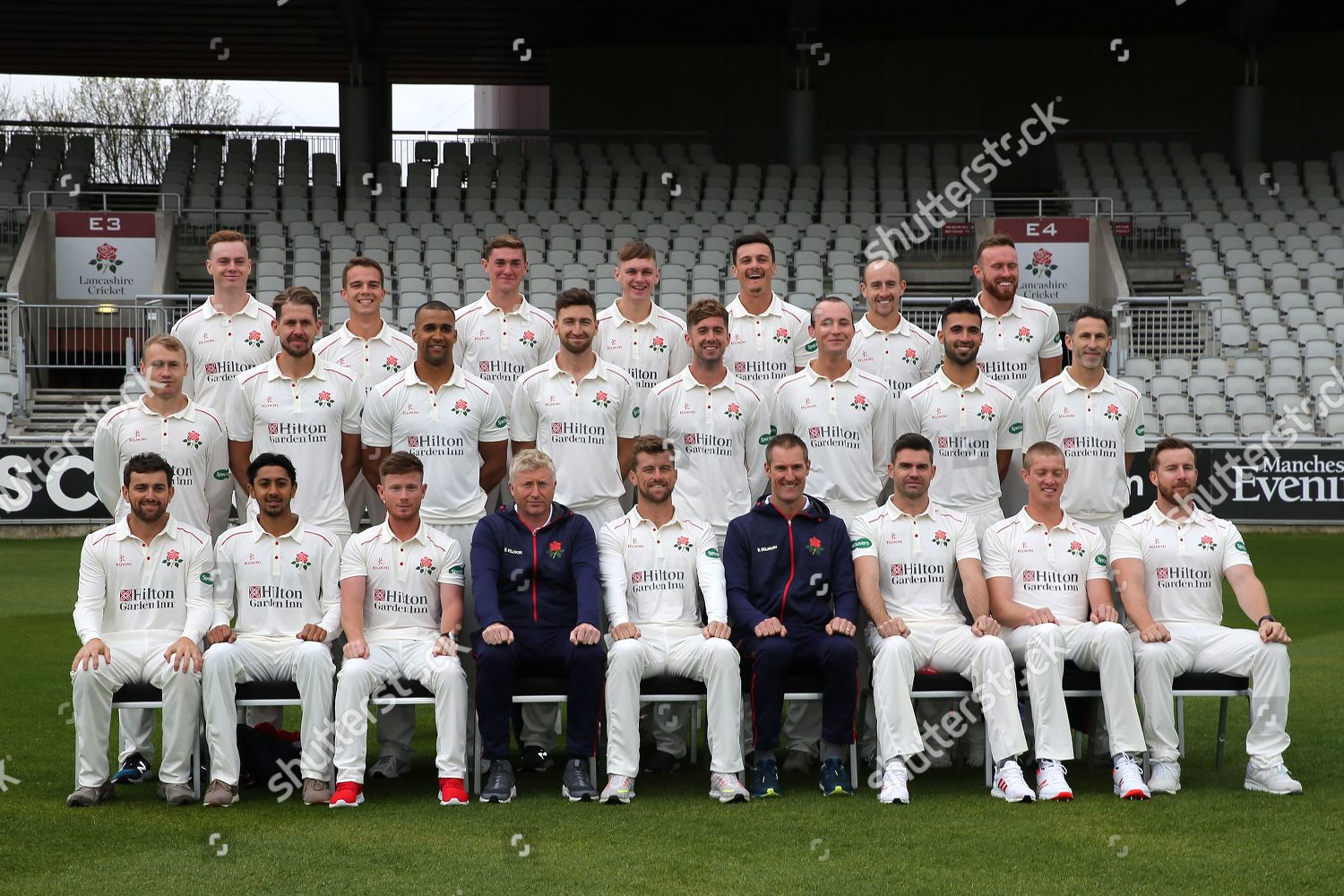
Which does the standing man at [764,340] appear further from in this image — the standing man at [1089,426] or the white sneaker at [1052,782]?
the white sneaker at [1052,782]

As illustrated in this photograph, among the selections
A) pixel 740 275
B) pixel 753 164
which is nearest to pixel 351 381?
pixel 740 275

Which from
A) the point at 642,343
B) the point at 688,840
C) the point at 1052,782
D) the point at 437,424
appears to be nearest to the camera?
the point at 688,840

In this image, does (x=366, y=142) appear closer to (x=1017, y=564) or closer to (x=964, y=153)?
(x=964, y=153)

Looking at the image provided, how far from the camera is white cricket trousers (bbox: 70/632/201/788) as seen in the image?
631cm

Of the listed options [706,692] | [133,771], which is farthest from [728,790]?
[133,771]

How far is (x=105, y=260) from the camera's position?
2156 centimetres

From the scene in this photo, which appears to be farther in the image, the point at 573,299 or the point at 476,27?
the point at 476,27

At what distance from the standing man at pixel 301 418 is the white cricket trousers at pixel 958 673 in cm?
277

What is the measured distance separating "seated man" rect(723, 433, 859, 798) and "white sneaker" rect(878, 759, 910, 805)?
21 cm

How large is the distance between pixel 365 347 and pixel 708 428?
1.94 meters

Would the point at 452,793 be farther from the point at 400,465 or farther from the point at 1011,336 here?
the point at 1011,336

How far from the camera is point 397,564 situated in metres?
6.78

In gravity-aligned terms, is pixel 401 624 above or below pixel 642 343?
below

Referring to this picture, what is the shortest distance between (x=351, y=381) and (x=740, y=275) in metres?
2.11
